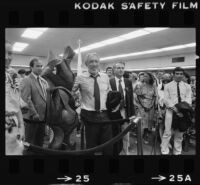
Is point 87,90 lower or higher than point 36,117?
higher

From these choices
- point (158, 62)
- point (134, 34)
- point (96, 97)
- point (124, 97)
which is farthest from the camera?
point (158, 62)

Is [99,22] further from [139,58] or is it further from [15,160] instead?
[139,58]

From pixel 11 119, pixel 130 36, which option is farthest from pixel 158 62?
→ pixel 11 119

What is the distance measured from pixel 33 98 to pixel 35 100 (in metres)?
0.03

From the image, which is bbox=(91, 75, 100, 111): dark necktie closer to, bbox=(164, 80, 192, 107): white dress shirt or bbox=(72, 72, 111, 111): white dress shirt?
bbox=(72, 72, 111, 111): white dress shirt

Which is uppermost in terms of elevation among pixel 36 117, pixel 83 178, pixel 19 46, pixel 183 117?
pixel 19 46

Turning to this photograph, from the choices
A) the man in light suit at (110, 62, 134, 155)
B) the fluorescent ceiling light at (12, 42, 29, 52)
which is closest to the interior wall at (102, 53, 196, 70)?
the fluorescent ceiling light at (12, 42, 29, 52)

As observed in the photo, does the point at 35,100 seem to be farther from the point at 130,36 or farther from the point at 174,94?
the point at 130,36

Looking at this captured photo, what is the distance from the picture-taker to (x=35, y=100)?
2.05 metres

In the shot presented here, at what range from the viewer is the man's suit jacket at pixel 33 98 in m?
2.01

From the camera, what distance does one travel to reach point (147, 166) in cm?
183

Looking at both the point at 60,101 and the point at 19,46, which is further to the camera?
the point at 19,46

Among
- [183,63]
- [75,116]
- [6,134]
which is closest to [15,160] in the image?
[6,134]

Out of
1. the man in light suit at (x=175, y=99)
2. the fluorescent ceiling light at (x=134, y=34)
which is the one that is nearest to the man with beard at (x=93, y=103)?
the man in light suit at (x=175, y=99)
